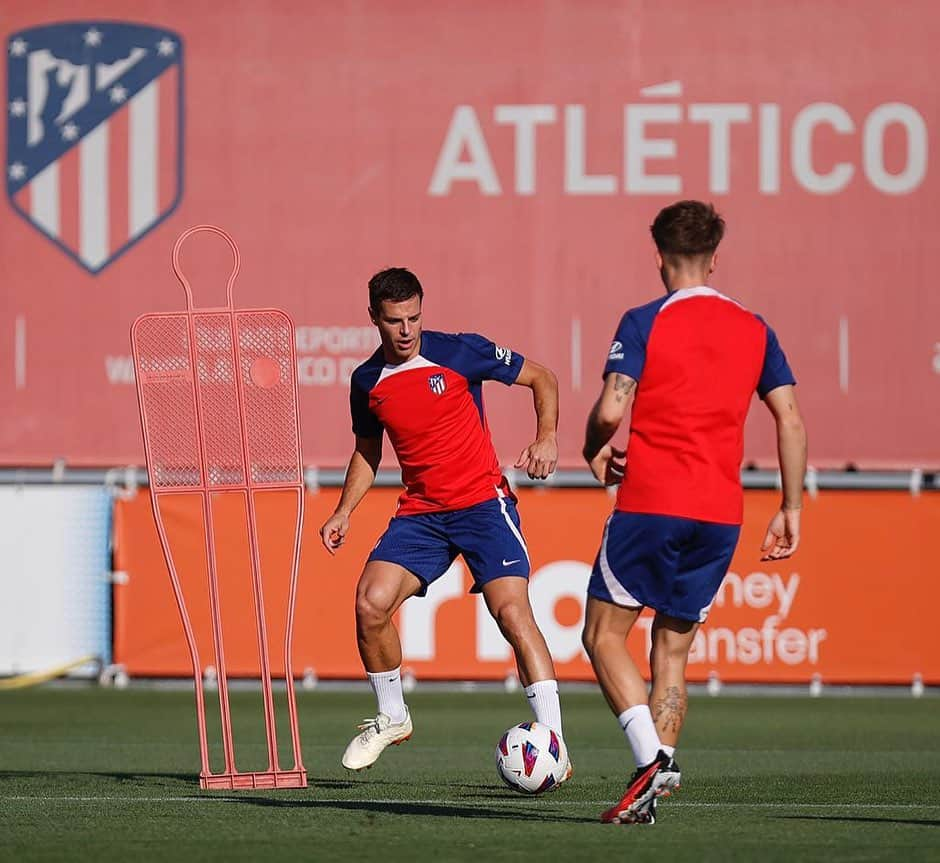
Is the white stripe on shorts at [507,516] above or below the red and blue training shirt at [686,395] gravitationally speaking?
below

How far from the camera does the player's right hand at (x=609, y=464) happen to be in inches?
252

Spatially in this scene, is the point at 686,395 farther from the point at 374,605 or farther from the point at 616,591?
the point at 374,605

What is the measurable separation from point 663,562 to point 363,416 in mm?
2285

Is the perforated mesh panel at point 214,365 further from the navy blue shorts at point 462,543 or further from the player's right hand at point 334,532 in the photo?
the navy blue shorts at point 462,543

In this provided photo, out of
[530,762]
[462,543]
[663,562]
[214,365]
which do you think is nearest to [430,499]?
[462,543]

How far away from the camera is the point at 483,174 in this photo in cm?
1606

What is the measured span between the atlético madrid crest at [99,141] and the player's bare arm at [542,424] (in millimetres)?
8439

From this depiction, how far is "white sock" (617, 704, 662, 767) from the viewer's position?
630 centimetres

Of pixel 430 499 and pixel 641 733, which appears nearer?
pixel 641 733

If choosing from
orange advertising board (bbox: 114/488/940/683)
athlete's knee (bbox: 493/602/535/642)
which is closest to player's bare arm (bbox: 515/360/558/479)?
athlete's knee (bbox: 493/602/535/642)

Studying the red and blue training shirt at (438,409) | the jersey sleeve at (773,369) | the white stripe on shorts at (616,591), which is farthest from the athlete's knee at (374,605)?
the jersey sleeve at (773,369)

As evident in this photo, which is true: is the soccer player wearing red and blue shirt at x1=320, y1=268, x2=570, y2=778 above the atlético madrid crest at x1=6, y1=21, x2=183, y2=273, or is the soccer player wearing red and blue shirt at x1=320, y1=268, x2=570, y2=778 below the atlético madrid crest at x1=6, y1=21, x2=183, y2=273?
below

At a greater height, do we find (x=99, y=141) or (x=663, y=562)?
(x=99, y=141)

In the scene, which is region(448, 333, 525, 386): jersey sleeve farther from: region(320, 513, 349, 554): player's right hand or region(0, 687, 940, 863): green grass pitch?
region(0, 687, 940, 863): green grass pitch
